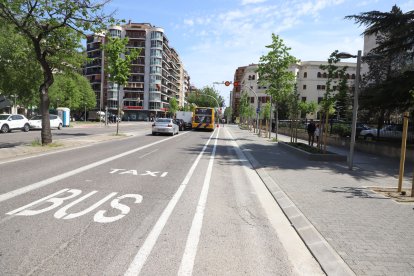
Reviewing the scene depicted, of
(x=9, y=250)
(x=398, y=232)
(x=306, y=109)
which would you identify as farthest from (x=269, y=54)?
(x=306, y=109)

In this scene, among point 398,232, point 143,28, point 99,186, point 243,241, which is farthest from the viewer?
point 143,28

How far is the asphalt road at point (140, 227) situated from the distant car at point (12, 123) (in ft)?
77.9

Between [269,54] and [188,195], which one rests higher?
[269,54]

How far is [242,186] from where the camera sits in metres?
9.88

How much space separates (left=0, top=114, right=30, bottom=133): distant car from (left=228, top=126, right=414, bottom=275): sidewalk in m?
26.0

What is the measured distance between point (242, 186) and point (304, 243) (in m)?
4.53

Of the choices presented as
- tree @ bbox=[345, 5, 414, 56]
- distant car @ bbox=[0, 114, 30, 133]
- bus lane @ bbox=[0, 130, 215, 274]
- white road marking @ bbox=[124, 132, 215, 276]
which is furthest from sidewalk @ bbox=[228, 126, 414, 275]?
distant car @ bbox=[0, 114, 30, 133]

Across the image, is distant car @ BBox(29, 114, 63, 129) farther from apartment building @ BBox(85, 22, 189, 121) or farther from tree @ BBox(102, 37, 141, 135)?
apartment building @ BBox(85, 22, 189, 121)

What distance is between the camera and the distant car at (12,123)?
102 ft

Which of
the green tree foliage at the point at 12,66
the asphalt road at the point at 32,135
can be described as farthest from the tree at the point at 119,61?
the green tree foliage at the point at 12,66

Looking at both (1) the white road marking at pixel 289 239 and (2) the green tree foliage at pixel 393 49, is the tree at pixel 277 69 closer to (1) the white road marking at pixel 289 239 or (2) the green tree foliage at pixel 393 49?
(2) the green tree foliage at pixel 393 49

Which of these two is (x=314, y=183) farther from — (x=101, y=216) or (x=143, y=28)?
(x=143, y=28)

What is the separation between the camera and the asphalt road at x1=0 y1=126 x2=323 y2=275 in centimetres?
428

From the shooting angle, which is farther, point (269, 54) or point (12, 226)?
point (269, 54)
